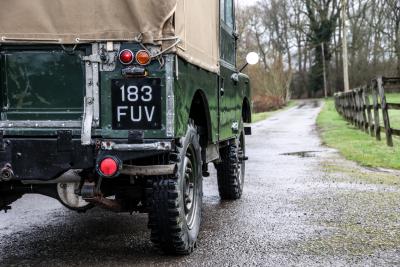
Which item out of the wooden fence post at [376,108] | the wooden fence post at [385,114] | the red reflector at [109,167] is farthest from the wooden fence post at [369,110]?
the red reflector at [109,167]

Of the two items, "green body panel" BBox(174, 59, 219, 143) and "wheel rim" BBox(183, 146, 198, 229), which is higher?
"green body panel" BBox(174, 59, 219, 143)


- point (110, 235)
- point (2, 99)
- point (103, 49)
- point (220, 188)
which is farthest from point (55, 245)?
point (220, 188)

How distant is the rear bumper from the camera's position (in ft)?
14.3

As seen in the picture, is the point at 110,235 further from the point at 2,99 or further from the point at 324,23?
the point at 324,23

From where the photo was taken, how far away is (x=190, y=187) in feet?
17.7

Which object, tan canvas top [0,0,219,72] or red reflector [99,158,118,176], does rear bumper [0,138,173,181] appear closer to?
red reflector [99,158,118,176]

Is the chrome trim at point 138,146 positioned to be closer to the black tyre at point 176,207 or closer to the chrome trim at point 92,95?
the chrome trim at point 92,95

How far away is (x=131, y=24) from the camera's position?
14.7ft

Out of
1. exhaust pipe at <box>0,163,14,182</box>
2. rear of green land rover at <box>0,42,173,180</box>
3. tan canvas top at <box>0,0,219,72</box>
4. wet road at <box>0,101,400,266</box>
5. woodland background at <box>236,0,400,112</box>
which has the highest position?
woodland background at <box>236,0,400,112</box>

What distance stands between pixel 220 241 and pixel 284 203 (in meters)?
2.22

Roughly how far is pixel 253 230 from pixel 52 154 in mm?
2426

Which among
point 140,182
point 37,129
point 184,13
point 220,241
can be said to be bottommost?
point 220,241

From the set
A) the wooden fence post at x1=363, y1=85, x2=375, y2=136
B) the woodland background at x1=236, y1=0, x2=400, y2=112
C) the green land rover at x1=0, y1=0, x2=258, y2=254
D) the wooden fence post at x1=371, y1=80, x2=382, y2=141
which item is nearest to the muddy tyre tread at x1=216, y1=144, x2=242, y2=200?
the green land rover at x1=0, y1=0, x2=258, y2=254

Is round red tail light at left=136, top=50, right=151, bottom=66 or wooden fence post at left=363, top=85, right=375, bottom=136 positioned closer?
round red tail light at left=136, top=50, right=151, bottom=66
